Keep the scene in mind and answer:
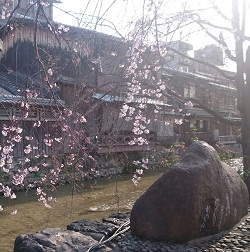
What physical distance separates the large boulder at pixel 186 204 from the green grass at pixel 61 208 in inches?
71.7

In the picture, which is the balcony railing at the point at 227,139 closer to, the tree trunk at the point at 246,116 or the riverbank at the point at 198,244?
the tree trunk at the point at 246,116

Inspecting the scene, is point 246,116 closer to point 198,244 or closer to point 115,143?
point 115,143

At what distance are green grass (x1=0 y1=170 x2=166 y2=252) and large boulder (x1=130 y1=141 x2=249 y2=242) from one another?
1822 millimetres

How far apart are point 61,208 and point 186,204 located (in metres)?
6.74

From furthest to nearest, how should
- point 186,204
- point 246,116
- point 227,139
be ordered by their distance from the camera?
point 227,139 < point 246,116 < point 186,204

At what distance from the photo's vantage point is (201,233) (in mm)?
5512

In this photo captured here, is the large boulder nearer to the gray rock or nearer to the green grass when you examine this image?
the gray rock

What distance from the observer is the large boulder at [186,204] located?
17.3ft

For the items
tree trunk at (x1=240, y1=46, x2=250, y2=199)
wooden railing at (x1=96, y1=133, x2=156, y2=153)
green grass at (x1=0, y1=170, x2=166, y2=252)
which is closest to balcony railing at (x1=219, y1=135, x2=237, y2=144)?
wooden railing at (x1=96, y1=133, x2=156, y2=153)

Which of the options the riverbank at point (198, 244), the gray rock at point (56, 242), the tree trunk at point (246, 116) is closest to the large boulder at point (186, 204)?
the riverbank at point (198, 244)

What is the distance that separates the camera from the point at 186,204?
17.4 feet

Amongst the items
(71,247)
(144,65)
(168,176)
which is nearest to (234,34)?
(144,65)

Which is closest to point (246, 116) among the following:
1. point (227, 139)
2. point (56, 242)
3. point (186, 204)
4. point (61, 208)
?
point (186, 204)

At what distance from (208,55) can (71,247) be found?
23.2 ft
